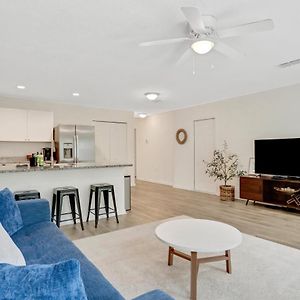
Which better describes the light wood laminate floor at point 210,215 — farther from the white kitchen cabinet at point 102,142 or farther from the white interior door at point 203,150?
the white kitchen cabinet at point 102,142

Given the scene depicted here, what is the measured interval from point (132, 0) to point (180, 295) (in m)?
2.64

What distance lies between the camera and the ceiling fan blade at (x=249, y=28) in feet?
6.93

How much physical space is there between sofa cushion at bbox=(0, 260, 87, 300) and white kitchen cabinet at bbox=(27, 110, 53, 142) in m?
5.80

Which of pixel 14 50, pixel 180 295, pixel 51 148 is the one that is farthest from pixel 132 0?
pixel 51 148

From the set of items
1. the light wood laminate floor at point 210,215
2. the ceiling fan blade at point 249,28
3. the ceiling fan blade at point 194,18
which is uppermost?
the ceiling fan blade at point 194,18

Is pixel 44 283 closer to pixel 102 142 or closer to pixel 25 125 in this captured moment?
pixel 25 125

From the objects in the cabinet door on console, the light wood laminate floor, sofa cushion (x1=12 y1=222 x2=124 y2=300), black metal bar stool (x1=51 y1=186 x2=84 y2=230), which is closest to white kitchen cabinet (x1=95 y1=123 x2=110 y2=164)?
the light wood laminate floor

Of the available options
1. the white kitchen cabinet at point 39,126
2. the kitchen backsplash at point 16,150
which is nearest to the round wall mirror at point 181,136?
the white kitchen cabinet at point 39,126

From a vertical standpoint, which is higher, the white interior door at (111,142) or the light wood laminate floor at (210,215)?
the white interior door at (111,142)

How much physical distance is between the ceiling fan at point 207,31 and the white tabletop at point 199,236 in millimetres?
1941

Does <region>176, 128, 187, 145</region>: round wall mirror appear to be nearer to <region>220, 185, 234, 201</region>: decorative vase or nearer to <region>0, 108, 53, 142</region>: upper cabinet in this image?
<region>220, 185, 234, 201</region>: decorative vase

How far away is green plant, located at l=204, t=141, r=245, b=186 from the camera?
606cm

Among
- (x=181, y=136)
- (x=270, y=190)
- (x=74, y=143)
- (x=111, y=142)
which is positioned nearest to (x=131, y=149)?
(x=111, y=142)

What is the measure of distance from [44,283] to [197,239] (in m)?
1.74
